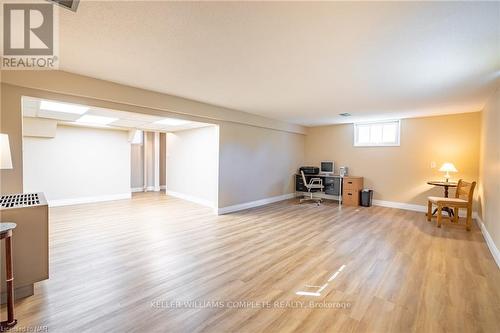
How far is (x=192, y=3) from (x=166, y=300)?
2490 mm

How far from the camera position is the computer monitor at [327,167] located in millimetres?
7141

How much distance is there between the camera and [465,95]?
3.78 metres

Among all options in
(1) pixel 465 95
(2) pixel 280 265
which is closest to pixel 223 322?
(2) pixel 280 265

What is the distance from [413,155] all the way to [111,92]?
6826 mm

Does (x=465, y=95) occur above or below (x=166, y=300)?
above

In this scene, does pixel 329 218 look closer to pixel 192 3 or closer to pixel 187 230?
pixel 187 230

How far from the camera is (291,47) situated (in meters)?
2.26

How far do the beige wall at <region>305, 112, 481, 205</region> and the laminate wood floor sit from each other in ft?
5.19

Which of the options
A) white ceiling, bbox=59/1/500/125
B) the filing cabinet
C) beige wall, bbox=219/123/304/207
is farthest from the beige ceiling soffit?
the filing cabinet

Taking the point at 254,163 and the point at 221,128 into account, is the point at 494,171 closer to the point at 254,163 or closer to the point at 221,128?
the point at 254,163

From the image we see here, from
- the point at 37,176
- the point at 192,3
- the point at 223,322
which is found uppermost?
the point at 192,3

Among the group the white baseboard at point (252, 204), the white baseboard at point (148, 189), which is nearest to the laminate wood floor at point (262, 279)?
the white baseboard at point (252, 204)

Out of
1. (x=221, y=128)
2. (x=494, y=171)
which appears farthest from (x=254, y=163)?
(x=494, y=171)

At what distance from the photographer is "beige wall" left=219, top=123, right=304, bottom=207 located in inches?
212
